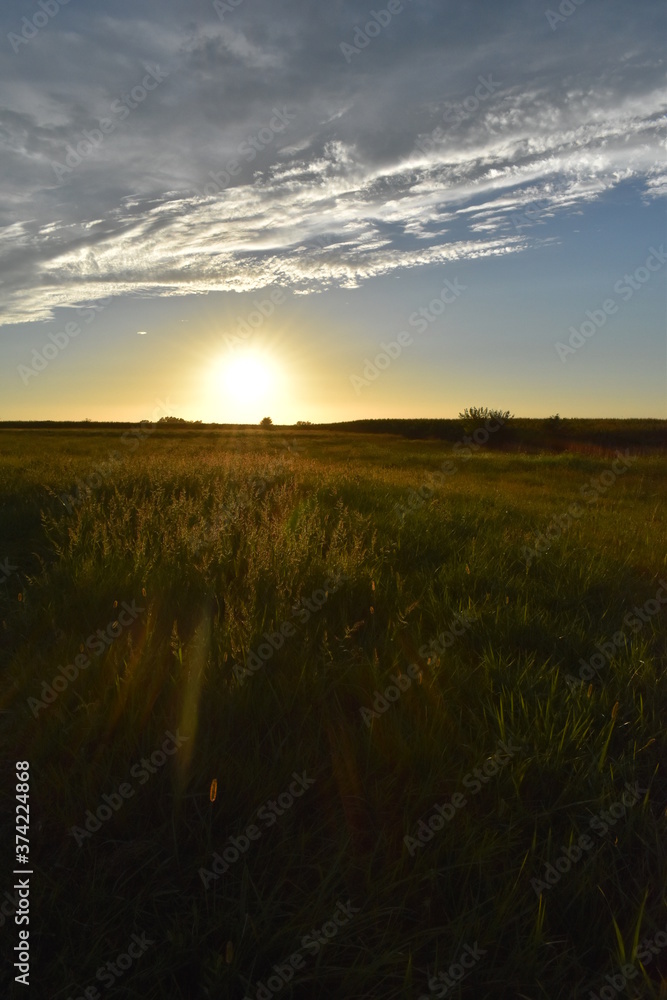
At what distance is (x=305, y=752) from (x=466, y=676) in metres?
1.00

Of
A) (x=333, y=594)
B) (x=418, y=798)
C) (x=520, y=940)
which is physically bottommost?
(x=520, y=940)

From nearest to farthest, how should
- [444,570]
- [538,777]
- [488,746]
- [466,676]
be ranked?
1. [538,777]
2. [488,746]
3. [466,676]
4. [444,570]

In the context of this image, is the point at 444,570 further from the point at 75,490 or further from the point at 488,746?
the point at 75,490

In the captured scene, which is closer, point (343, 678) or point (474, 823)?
point (474, 823)

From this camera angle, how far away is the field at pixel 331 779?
1.93 meters

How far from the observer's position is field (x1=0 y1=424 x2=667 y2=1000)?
193 cm

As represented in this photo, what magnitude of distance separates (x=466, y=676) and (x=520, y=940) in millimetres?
1386

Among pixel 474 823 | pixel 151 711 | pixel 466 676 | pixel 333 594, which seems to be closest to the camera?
pixel 474 823

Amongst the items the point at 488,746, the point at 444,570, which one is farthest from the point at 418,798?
the point at 444,570

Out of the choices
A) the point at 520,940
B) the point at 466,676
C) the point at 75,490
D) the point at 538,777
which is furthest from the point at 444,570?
the point at 75,490

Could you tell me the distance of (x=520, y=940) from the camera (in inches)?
76.9

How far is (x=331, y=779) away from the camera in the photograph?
2574 mm

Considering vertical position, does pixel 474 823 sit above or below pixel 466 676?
below

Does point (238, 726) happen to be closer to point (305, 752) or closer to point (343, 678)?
point (305, 752)
